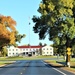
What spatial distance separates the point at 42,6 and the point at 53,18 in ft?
10.9

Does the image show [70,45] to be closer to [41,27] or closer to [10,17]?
[41,27]

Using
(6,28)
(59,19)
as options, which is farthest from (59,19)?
(6,28)

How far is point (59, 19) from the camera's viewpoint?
50.1m

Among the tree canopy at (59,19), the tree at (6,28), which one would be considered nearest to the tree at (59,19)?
the tree canopy at (59,19)

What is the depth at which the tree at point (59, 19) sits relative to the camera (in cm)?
4903

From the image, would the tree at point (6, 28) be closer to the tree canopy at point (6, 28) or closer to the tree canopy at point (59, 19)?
the tree canopy at point (6, 28)

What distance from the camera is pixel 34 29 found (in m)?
55.5

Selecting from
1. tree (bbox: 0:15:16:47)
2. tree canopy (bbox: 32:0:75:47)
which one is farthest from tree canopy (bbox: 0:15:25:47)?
tree canopy (bbox: 32:0:75:47)

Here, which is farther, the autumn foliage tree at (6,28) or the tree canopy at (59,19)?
the autumn foliage tree at (6,28)

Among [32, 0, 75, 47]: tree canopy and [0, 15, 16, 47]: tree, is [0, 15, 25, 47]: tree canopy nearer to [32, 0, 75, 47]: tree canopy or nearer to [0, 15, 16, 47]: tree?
[0, 15, 16, 47]: tree

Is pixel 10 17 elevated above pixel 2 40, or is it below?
above

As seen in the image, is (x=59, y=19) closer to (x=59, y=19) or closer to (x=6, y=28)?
(x=59, y=19)

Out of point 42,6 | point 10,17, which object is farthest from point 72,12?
point 10,17

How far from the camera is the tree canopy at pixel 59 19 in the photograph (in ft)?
161
